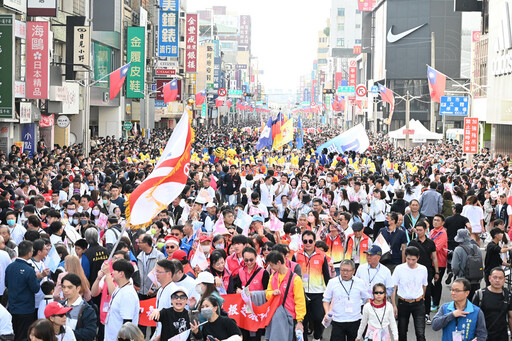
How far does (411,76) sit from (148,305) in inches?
3540

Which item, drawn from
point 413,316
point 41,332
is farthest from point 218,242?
point 41,332

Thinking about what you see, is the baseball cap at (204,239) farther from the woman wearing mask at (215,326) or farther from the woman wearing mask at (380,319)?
the woman wearing mask at (215,326)

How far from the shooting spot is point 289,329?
28.8 feet

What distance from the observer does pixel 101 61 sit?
51.6m

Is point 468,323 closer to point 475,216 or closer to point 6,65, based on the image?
point 475,216

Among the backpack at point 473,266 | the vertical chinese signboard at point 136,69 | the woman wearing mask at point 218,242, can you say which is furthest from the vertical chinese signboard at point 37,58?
the vertical chinese signboard at point 136,69

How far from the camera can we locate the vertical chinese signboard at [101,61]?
166 ft

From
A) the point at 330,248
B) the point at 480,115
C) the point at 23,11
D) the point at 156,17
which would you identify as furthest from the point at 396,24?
the point at 330,248

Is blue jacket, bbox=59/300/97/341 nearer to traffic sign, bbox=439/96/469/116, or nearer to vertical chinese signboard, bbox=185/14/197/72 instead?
traffic sign, bbox=439/96/469/116

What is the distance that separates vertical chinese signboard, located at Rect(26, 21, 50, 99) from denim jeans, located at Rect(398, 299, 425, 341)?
23190mm

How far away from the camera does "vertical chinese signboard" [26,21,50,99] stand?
30.4 meters

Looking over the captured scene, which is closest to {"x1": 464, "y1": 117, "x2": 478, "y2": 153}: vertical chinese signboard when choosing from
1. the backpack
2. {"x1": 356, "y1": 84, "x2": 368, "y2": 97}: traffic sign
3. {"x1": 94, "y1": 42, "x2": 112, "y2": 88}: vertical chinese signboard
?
the backpack

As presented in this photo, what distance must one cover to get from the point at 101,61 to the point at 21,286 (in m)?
44.0

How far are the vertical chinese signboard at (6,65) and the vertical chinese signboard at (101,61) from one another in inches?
845
